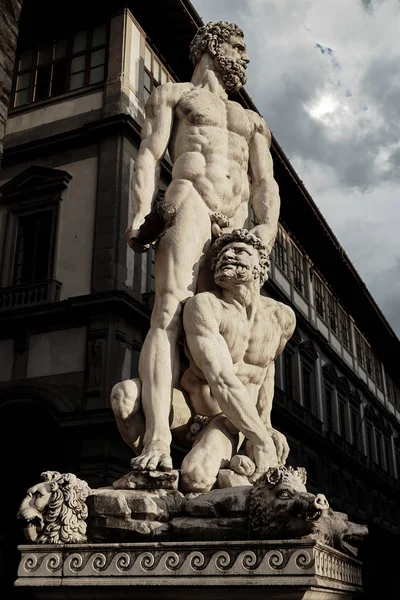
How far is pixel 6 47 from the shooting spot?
704 cm

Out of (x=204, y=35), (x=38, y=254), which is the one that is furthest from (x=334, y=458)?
(x=204, y=35)

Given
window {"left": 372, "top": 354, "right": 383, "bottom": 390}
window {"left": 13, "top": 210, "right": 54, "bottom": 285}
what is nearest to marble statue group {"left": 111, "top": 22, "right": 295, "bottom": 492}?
window {"left": 13, "top": 210, "right": 54, "bottom": 285}

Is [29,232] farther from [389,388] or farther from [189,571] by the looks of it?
[389,388]

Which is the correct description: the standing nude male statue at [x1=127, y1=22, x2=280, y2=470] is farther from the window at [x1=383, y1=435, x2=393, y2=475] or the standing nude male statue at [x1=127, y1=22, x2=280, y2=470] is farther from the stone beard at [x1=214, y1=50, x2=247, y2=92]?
the window at [x1=383, y1=435, x2=393, y2=475]

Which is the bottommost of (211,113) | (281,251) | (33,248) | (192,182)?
(192,182)

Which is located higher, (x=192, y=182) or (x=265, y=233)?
(x=192, y=182)

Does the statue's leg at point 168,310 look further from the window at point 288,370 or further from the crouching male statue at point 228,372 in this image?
the window at point 288,370

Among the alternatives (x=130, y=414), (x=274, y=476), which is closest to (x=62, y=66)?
(x=130, y=414)

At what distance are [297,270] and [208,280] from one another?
76.5 ft

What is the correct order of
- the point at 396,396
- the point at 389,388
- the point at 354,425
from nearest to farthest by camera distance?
the point at 354,425, the point at 389,388, the point at 396,396

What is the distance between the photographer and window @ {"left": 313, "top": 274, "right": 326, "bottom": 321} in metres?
29.1

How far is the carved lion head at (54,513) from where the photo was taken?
3.22 meters

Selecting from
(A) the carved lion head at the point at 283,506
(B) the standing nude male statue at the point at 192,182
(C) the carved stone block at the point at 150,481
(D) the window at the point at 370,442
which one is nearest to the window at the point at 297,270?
(D) the window at the point at 370,442

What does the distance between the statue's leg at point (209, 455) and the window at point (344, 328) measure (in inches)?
1116
